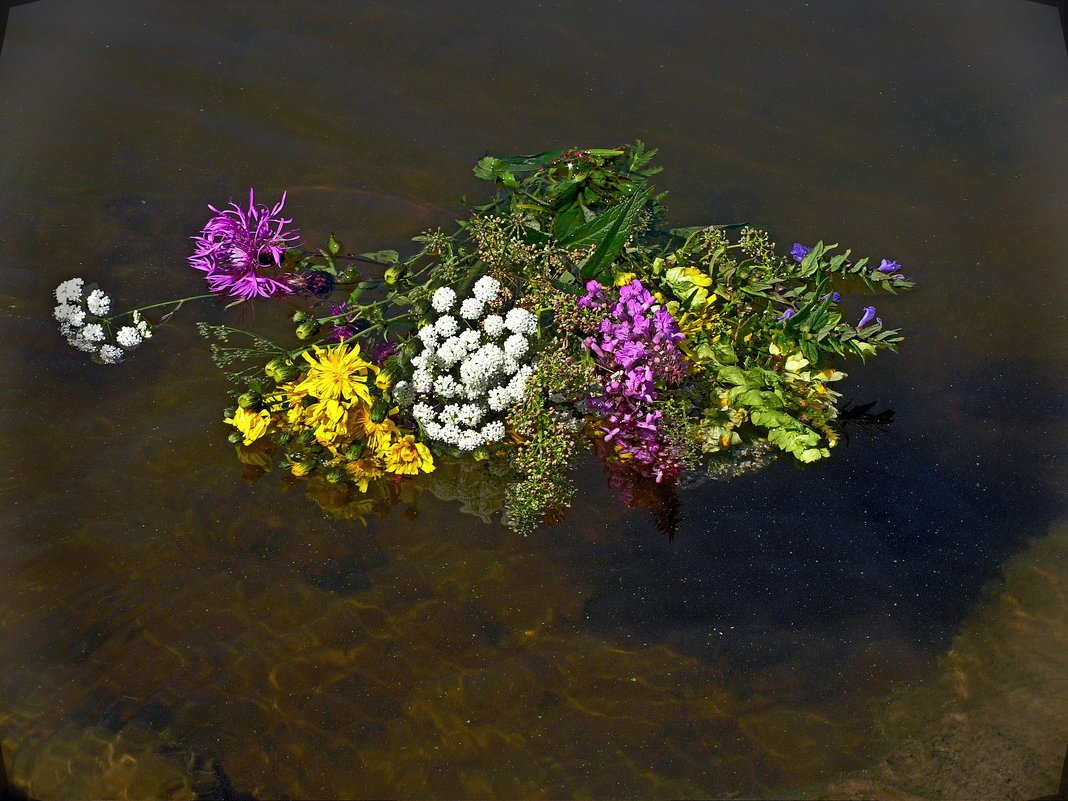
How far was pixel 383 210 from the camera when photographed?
413 cm

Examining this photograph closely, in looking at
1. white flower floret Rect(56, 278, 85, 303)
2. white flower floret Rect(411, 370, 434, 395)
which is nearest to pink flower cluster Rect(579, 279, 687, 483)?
white flower floret Rect(411, 370, 434, 395)

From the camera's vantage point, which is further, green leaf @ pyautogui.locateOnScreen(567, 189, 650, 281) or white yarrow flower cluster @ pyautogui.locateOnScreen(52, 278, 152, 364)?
white yarrow flower cluster @ pyautogui.locateOnScreen(52, 278, 152, 364)

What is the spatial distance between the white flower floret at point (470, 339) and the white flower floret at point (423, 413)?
0.25 m

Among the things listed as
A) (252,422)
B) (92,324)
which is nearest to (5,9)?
(92,324)

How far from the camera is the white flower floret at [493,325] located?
9.88 feet

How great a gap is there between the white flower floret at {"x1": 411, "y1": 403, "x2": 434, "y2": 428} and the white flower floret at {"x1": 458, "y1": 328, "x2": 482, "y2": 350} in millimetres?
252

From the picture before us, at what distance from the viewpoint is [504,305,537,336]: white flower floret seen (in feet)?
9.84

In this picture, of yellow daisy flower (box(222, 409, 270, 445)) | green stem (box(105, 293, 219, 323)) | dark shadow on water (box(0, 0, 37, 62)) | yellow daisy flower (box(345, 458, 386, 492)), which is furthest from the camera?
dark shadow on water (box(0, 0, 37, 62))

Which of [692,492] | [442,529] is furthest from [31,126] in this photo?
[692,492]

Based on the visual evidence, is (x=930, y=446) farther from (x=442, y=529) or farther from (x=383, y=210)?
(x=383, y=210)

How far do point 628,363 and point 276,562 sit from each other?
4.66 ft

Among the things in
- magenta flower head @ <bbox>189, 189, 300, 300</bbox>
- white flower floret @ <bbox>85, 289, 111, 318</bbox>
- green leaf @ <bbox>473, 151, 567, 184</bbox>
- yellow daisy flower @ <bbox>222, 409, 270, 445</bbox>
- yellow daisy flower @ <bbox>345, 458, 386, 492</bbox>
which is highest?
green leaf @ <bbox>473, 151, 567, 184</bbox>

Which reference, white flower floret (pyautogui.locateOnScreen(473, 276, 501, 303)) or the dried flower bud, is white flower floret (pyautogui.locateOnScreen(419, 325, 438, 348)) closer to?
white flower floret (pyautogui.locateOnScreen(473, 276, 501, 303))

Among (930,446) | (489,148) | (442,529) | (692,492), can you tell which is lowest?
(442,529)
